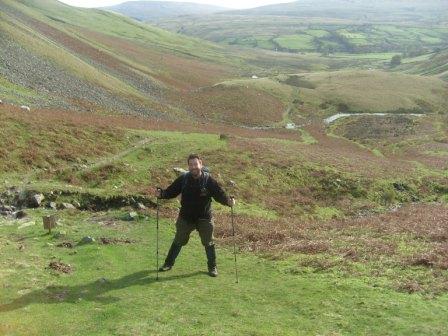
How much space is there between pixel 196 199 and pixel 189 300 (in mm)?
3626

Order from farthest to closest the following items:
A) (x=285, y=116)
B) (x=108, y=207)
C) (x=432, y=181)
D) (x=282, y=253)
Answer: (x=285, y=116) < (x=432, y=181) < (x=108, y=207) < (x=282, y=253)

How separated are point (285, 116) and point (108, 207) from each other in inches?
3020

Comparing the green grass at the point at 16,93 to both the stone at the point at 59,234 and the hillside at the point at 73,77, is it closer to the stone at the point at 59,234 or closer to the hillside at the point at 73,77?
the hillside at the point at 73,77

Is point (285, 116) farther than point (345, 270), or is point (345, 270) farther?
point (285, 116)

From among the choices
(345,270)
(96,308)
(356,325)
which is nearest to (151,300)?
(96,308)

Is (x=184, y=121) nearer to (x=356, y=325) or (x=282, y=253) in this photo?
(x=282, y=253)

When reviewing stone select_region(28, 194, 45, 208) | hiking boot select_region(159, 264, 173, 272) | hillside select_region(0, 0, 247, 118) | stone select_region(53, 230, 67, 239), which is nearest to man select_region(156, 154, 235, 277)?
hiking boot select_region(159, 264, 173, 272)

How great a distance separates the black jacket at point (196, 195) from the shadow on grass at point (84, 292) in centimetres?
253

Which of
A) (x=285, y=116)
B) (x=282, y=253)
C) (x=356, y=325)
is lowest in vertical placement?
(x=285, y=116)

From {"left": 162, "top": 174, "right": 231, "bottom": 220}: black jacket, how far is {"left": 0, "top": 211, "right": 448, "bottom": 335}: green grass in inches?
98.7

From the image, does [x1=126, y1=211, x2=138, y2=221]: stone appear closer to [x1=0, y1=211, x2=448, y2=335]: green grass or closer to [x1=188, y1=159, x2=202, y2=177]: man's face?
[x1=0, y1=211, x2=448, y2=335]: green grass

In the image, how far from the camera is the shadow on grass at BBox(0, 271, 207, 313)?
1622cm

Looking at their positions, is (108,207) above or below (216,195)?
below

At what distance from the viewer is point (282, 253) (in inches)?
889
